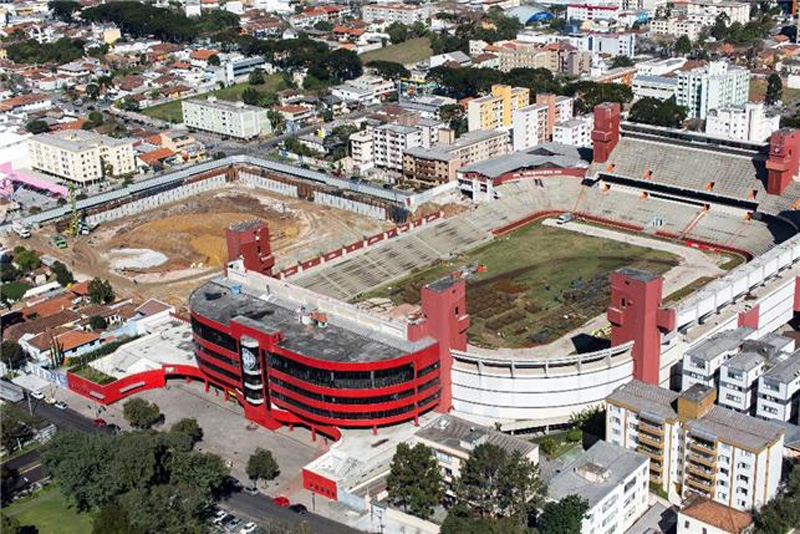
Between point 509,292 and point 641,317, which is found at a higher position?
point 641,317

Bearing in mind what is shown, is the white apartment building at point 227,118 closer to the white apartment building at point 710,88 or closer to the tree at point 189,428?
the white apartment building at point 710,88

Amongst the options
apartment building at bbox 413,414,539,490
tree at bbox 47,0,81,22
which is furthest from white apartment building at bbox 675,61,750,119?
tree at bbox 47,0,81,22

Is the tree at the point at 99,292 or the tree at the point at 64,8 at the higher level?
the tree at the point at 64,8

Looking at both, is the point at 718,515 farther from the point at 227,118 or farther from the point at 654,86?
the point at 227,118

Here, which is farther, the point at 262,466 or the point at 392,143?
the point at 392,143

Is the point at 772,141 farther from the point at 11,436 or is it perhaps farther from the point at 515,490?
the point at 11,436

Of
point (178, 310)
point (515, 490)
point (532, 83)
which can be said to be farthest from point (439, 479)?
point (532, 83)

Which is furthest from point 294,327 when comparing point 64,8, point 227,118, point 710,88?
point 64,8

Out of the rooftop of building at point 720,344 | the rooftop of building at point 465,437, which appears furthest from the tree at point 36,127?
the rooftop of building at point 720,344
